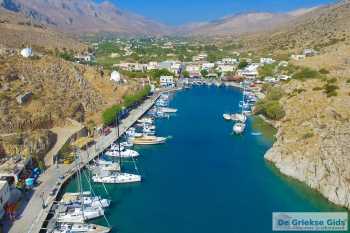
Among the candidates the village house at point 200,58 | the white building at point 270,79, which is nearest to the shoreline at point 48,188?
the white building at point 270,79

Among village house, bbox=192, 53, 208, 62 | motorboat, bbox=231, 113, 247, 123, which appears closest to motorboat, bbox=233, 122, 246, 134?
motorboat, bbox=231, 113, 247, 123

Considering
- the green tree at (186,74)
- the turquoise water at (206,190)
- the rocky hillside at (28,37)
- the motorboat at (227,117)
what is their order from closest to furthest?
the turquoise water at (206,190) < the motorboat at (227,117) < the rocky hillside at (28,37) < the green tree at (186,74)

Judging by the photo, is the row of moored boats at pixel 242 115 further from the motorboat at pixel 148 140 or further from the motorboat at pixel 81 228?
the motorboat at pixel 81 228

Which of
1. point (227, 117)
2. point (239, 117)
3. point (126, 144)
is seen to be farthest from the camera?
point (227, 117)

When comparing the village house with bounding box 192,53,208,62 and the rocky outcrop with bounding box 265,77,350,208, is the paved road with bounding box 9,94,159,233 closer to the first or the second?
the rocky outcrop with bounding box 265,77,350,208

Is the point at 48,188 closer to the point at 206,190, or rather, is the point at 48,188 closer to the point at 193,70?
the point at 206,190

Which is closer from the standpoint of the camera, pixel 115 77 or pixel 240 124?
pixel 240 124

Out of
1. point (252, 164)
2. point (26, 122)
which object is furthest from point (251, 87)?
point (26, 122)

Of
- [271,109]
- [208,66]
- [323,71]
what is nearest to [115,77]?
[271,109]
